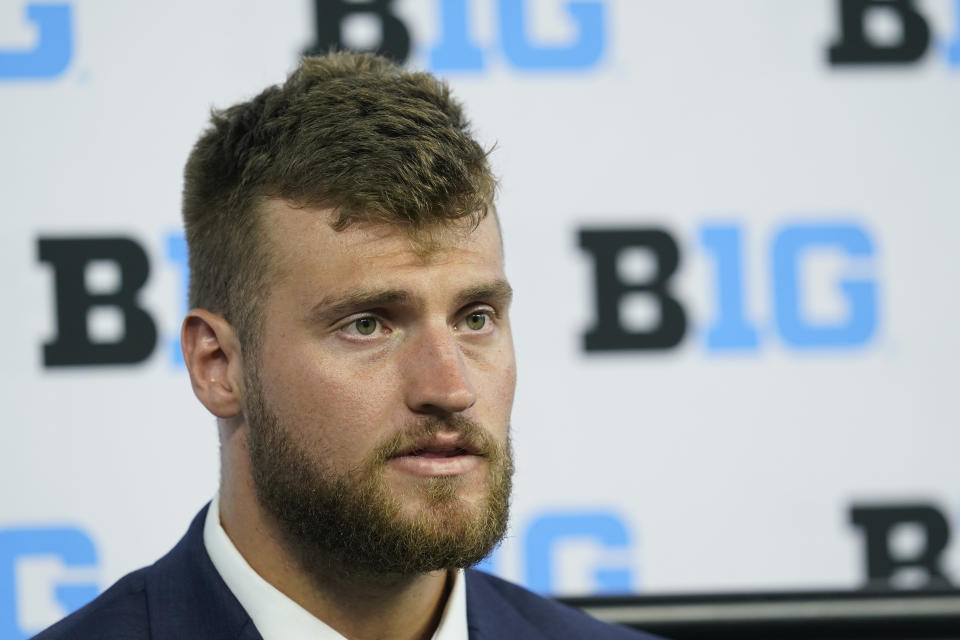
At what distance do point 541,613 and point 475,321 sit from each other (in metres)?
0.40

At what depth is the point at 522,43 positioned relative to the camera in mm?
1781

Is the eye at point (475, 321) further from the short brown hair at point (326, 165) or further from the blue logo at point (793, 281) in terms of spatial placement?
the blue logo at point (793, 281)

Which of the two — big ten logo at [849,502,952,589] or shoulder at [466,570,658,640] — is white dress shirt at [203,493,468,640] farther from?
big ten logo at [849,502,952,589]

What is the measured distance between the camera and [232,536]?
125 centimetres

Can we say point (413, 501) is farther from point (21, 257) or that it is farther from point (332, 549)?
point (21, 257)

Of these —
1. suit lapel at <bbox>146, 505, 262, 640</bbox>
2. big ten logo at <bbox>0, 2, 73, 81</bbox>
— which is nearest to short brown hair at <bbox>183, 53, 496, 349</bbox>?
suit lapel at <bbox>146, 505, 262, 640</bbox>

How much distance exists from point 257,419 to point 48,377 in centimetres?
57

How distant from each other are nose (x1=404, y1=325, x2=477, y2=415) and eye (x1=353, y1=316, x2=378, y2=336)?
0.15ft

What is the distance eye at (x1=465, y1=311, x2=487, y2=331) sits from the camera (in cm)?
122

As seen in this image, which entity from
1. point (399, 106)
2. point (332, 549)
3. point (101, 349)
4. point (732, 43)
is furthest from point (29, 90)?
Answer: point (732, 43)

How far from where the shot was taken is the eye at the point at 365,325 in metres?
1.16

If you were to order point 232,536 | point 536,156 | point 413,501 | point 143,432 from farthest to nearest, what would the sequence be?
1. point 536,156
2. point 143,432
3. point 232,536
4. point 413,501

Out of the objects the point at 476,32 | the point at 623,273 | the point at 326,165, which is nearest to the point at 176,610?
the point at 326,165

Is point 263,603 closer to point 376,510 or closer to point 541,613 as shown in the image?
point 376,510
